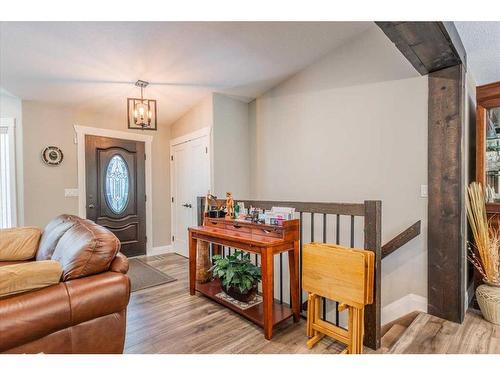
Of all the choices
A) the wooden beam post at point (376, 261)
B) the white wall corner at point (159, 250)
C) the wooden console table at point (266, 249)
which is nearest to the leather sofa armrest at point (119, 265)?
the wooden console table at point (266, 249)

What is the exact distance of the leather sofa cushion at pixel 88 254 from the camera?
5.08 ft

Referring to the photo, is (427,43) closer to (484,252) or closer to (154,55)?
(484,252)

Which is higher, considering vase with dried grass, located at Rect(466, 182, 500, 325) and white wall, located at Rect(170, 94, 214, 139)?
white wall, located at Rect(170, 94, 214, 139)

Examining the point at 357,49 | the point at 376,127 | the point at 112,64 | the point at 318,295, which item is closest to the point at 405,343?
the point at 318,295

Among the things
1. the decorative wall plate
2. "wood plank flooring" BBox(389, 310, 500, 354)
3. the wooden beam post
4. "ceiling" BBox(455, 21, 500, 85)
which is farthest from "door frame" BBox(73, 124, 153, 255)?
"ceiling" BBox(455, 21, 500, 85)

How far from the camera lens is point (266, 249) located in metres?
2.00

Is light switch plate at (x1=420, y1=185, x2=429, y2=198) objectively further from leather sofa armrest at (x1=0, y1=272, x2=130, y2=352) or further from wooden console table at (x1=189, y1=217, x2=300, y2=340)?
leather sofa armrest at (x1=0, y1=272, x2=130, y2=352)

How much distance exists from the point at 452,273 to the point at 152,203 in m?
4.14

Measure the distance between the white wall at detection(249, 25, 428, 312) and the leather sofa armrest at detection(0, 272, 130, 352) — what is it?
90.8 inches

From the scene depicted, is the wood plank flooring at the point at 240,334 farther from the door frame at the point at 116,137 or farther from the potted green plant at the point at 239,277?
the door frame at the point at 116,137

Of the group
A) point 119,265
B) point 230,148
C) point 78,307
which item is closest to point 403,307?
point 119,265

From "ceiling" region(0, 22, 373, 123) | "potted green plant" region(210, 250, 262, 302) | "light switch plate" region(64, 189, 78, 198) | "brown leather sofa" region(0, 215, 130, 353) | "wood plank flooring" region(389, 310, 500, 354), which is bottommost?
"wood plank flooring" region(389, 310, 500, 354)

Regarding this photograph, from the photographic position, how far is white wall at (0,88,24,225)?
3.50 metres
